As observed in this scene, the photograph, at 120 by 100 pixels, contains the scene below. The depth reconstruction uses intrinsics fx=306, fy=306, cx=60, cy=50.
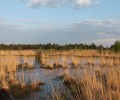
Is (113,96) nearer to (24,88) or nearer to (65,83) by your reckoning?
(24,88)

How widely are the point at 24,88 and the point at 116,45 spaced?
22700mm

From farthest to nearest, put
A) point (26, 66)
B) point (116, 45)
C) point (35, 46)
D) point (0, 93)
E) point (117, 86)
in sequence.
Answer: point (35, 46), point (116, 45), point (26, 66), point (0, 93), point (117, 86)

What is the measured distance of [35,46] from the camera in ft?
201

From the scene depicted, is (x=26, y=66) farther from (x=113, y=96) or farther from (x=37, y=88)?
(x=113, y=96)

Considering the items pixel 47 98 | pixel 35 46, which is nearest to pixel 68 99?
pixel 47 98

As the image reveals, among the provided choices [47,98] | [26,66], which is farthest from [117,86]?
[26,66]

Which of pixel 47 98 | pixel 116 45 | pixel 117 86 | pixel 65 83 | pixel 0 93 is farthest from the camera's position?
pixel 116 45

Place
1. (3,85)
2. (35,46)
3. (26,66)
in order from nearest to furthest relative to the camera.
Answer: (3,85) < (26,66) < (35,46)

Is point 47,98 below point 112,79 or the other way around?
below

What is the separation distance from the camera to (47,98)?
895 centimetres

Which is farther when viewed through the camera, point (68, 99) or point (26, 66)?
point (26, 66)

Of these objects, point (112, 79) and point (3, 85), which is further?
point (3, 85)

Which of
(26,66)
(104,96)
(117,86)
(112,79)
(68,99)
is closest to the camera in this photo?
(104,96)

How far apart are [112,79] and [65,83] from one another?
484 cm
